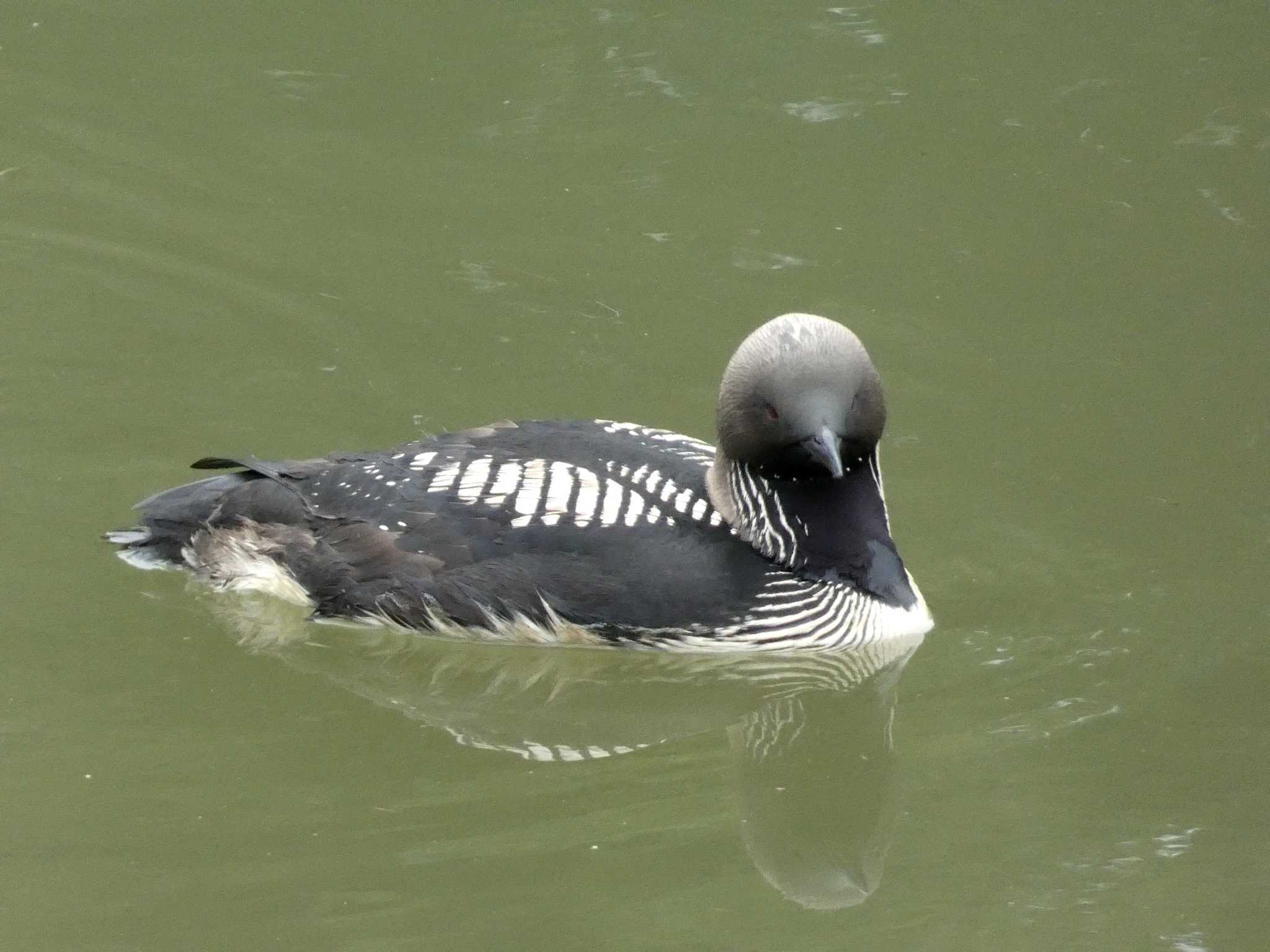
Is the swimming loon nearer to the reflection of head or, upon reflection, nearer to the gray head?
the gray head

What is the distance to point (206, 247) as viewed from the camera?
7.82 meters

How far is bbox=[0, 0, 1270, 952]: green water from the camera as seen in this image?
4781mm

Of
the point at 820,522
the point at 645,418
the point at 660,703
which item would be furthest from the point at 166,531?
the point at 820,522

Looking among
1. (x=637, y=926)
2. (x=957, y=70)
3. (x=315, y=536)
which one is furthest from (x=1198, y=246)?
(x=637, y=926)

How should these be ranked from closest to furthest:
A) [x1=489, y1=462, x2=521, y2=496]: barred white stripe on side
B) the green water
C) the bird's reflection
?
the green water → the bird's reflection → [x1=489, y1=462, x2=521, y2=496]: barred white stripe on side

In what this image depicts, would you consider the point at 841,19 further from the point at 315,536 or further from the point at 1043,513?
the point at 315,536

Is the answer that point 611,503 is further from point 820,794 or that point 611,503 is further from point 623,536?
point 820,794

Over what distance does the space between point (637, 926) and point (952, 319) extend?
371cm

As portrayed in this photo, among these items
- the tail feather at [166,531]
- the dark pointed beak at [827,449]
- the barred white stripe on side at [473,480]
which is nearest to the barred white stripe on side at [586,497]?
the barred white stripe on side at [473,480]

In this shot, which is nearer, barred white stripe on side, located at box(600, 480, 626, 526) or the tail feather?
barred white stripe on side, located at box(600, 480, 626, 526)

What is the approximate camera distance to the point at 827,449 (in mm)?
5383

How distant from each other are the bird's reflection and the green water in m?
0.02

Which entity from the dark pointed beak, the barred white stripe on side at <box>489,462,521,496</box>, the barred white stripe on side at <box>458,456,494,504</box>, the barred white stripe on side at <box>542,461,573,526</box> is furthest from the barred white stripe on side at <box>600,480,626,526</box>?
the dark pointed beak

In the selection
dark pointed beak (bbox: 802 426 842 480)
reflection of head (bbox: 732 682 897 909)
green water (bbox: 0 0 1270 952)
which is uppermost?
dark pointed beak (bbox: 802 426 842 480)
